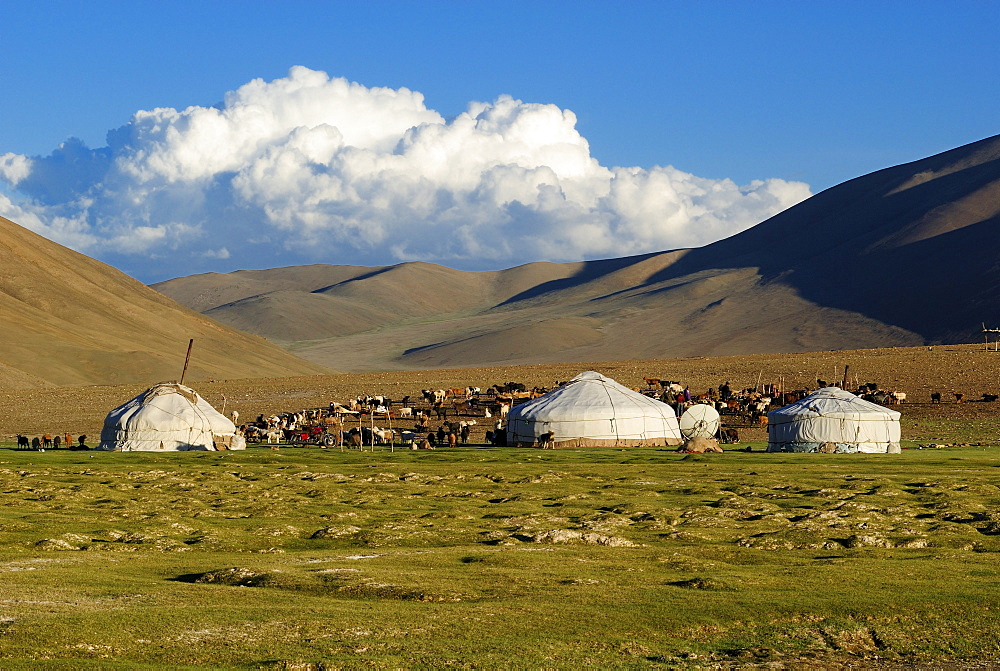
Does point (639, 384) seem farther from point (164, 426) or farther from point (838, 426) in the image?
point (164, 426)

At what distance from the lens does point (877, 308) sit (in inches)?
7411

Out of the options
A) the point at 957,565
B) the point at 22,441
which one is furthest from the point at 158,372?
the point at 957,565

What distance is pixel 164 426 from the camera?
48969 millimetres

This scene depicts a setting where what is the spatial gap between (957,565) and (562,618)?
8621mm

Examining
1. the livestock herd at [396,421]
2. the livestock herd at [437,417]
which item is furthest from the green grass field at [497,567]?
the livestock herd at [437,417]

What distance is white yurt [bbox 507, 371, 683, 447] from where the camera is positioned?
50.7 metres

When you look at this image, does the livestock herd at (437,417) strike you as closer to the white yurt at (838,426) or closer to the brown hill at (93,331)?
the white yurt at (838,426)

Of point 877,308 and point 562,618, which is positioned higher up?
point 877,308

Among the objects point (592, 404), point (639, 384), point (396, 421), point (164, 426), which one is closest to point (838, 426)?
point (592, 404)

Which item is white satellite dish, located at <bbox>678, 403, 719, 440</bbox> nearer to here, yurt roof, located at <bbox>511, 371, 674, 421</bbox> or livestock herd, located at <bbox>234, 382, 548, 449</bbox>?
yurt roof, located at <bbox>511, 371, 674, 421</bbox>

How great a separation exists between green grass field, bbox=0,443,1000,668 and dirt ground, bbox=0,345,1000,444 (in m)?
Answer: 26.1

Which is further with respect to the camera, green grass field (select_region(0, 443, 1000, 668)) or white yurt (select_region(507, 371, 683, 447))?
white yurt (select_region(507, 371, 683, 447))

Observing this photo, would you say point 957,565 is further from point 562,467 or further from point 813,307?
point 813,307

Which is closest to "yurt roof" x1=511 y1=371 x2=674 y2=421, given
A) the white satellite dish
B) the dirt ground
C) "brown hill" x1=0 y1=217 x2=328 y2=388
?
the white satellite dish
